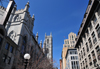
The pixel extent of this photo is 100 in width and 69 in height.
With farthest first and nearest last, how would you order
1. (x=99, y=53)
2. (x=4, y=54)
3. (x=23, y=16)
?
(x=23, y=16) < (x=4, y=54) < (x=99, y=53)

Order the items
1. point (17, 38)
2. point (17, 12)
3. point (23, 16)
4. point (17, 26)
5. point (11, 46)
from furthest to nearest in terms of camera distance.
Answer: point (17, 12)
point (23, 16)
point (17, 26)
point (17, 38)
point (11, 46)

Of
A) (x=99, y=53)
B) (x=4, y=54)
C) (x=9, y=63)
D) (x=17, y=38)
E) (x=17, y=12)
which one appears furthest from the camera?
(x=17, y=12)

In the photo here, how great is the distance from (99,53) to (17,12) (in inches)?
1291

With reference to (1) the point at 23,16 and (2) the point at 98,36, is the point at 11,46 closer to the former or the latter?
(1) the point at 23,16

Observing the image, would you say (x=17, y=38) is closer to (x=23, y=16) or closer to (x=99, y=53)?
(x=23, y=16)

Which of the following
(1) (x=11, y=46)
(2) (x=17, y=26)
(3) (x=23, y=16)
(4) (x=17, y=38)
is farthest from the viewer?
(3) (x=23, y=16)

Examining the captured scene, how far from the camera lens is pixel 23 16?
113 ft

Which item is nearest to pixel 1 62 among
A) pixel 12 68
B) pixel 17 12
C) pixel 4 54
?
pixel 4 54

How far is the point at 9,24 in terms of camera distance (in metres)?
33.3

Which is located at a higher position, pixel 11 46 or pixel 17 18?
pixel 17 18

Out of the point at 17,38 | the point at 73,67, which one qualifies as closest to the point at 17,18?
the point at 17,38

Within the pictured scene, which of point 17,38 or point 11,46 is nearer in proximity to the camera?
point 11,46

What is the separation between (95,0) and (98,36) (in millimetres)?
7816

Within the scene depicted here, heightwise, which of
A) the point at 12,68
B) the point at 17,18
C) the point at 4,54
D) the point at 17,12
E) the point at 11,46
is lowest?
the point at 12,68
